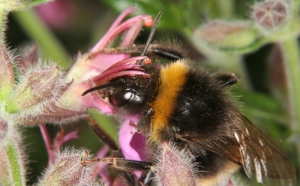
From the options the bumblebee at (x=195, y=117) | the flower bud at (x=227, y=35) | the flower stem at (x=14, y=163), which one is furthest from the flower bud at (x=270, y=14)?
the flower stem at (x=14, y=163)

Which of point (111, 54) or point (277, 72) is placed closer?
point (111, 54)

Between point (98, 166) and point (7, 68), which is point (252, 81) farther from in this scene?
point (7, 68)

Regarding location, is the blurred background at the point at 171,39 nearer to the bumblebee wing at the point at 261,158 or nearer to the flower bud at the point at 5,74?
the bumblebee wing at the point at 261,158

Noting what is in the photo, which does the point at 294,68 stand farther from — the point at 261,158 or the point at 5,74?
the point at 5,74

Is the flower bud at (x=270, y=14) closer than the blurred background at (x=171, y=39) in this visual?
Yes

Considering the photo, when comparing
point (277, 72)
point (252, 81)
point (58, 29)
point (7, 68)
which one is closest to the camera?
point (7, 68)

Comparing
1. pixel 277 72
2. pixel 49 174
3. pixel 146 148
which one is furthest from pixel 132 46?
pixel 277 72

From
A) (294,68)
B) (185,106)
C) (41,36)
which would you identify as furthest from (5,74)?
(41,36)
